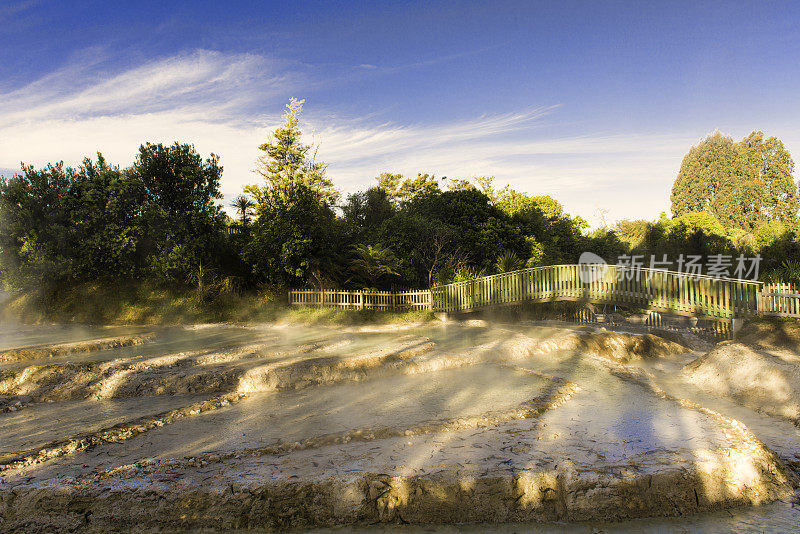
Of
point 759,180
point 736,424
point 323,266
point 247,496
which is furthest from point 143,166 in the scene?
point 759,180

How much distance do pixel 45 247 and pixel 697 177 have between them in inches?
2106

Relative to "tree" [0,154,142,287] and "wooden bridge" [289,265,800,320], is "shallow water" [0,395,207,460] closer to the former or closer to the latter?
"wooden bridge" [289,265,800,320]

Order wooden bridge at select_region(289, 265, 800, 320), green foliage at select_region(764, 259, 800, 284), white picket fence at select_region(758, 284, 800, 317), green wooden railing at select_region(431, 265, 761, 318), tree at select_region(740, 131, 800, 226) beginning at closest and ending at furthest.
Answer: white picket fence at select_region(758, 284, 800, 317)
wooden bridge at select_region(289, 265, 800, 320)
green wooden railing at select_region(431, 265, 761, 318)
green foliage at select_region(764, 259, 800, 284)
tree at select_region(740, 131, 800, 226)

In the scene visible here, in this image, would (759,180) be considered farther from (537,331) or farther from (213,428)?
(213,428)

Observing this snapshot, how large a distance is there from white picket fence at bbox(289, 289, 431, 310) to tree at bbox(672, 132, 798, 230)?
3560 cm

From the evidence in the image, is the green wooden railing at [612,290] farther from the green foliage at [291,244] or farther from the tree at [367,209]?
the tree at [367,209]

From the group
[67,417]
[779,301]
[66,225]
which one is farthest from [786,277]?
[66,225]

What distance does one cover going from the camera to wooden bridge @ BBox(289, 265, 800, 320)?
1279 cm

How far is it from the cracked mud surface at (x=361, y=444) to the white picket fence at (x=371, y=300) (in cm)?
942

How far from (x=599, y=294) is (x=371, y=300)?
937cm

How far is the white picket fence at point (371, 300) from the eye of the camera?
2020cm

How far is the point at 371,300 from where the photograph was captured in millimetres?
20312

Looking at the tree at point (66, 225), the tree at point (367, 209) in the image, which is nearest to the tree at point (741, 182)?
the tree at point (367, 209)

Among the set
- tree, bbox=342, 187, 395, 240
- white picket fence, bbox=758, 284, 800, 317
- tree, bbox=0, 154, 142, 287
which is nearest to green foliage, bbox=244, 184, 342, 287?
tree, bbox=0, 154, 142, 287
